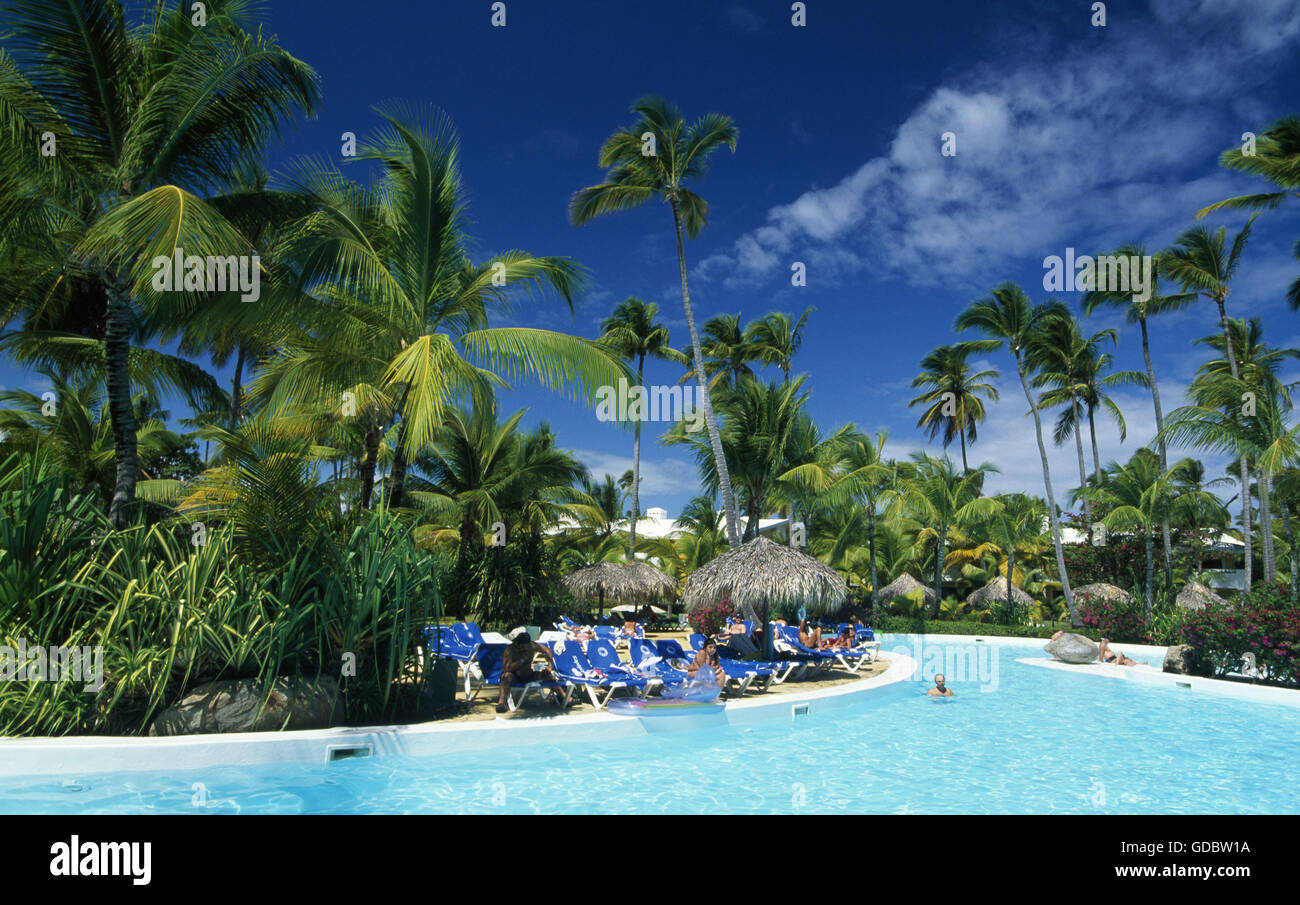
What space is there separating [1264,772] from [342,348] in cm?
1196

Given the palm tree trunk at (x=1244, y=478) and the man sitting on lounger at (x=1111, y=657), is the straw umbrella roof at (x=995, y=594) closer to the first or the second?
the palm tree trunk at (x=1244, y=478)

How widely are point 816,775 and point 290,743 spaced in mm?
5049

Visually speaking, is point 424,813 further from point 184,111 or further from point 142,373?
point 142,373

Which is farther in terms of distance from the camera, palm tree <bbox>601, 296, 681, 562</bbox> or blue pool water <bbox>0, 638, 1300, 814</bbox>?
palm tree <bbox>601, 296, 681, 562</bbox>

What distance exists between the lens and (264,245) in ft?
31.5

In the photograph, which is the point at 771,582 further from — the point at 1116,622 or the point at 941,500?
the point at 941,500

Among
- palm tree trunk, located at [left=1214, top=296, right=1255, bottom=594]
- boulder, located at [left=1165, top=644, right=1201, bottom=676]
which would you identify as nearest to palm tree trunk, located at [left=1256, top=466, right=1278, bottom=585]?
palm tree trunk, located at [left=1214, top=296, right=1255, bottom=594]

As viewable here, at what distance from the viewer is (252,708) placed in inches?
265

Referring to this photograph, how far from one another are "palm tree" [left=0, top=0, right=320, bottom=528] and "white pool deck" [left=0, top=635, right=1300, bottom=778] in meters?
2.66

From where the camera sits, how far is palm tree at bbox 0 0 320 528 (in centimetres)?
731

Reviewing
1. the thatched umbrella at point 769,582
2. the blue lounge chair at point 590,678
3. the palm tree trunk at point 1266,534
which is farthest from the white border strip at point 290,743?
the palm tree trunk at point 1266,534

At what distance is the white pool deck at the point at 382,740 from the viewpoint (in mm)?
5734

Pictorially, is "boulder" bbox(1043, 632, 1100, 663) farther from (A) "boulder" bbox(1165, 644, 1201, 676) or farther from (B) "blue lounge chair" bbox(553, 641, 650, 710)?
(B) "blue lounge chair" bbox(553, 641, 650, 710)
